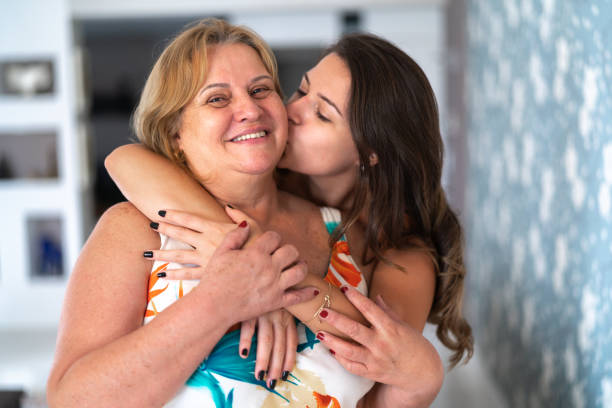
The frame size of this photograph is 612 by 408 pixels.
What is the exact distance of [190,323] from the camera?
3.83ft

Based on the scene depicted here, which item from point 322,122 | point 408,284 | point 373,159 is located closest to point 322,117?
point 322,122

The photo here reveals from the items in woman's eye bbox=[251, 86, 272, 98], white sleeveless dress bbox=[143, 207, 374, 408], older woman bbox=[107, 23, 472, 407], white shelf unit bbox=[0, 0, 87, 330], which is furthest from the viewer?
white shelf unit bbox=[0, 0, 87, 330]

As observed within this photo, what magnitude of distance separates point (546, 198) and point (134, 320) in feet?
5.47

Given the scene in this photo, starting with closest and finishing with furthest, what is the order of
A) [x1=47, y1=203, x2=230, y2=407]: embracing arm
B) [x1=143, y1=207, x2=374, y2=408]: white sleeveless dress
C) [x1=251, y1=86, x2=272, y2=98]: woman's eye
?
[x1=47, y1=203, x2=230, y2=407]: embracing arm, [x1=143, y1=207, x2=374, y2=408]: white sleeveless dress, [x1=251, y1=86, x2=272, y2=98]: woman's eye

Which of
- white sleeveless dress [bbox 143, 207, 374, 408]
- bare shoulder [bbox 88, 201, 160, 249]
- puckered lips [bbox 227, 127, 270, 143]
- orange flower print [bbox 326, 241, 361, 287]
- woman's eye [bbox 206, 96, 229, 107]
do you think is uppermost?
woman's eye [bbox 206, 96, 229, 107]

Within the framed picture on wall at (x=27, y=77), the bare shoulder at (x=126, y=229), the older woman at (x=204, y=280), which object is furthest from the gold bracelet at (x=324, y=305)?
the framed picture on wall at (x=27, y=77)

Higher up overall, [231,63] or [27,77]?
[231,63]

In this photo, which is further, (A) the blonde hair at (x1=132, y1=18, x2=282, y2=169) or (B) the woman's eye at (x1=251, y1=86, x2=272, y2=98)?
(B) the woman's eye at (x1=251, y1=86, x2=272, y2=98)

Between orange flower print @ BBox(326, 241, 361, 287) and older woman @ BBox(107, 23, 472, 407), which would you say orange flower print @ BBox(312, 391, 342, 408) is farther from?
orange flower print @ BBox(326, 241, 361, 287)

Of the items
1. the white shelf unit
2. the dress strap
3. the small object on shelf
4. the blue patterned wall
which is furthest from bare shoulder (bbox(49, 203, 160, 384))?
the small object on shelf

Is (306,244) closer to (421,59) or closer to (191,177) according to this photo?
(191,177)

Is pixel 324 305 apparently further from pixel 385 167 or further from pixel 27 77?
pixel 27 77

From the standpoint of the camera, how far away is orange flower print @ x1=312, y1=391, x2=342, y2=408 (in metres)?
1.37

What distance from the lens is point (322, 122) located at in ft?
5.79
